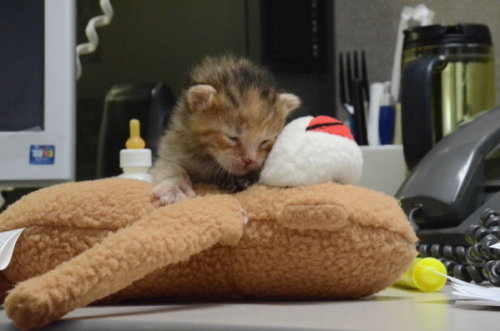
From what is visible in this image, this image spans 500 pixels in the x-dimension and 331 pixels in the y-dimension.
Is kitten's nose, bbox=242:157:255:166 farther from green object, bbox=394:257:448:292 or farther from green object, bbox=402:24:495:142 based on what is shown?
green object, bbox=402:24:495:142

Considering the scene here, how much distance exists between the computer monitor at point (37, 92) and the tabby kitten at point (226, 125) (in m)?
0.29

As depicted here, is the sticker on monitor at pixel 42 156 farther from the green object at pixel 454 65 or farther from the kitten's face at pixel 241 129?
the green object at pixel 454 65

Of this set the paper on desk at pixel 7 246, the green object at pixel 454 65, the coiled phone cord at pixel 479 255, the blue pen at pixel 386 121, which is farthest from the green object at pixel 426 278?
the blue pen at pixel 386 121

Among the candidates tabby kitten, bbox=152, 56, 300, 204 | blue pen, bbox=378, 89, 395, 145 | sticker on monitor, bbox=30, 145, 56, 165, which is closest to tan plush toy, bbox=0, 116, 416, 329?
tabby kitten, bbox=152, 56, 300, 204

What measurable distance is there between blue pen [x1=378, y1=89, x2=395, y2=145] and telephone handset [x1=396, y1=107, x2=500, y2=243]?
1.29 feet

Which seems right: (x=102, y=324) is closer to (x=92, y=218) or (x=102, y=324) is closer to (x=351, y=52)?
(x=92, y=218)

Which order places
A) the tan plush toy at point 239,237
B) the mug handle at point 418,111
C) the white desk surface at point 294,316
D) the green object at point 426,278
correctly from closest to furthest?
the white desk surface at point 294,316 < the tan plush toy at point 239,237 < the green object at point 426,278 < the mug handle at point 418,111

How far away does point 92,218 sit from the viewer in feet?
1.68

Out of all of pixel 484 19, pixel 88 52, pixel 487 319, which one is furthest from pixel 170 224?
pixel 484 19

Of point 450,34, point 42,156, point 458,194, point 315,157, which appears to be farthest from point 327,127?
point 450,34

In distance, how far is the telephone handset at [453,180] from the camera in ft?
2.64

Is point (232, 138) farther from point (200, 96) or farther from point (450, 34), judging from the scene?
point (450, 34)

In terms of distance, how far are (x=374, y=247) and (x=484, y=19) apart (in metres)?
0.97

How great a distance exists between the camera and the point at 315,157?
52 centimetres
